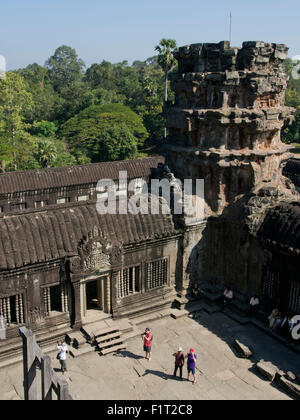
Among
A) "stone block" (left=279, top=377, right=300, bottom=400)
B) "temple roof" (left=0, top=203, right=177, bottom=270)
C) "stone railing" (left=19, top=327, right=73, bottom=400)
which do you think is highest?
"temple roof" (left=0, top=203, right=177, bottom=270)

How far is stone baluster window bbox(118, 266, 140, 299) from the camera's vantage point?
16.6 m

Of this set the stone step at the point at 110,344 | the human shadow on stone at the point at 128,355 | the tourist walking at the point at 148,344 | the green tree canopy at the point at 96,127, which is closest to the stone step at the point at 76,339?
the stone step at the point at 110,344

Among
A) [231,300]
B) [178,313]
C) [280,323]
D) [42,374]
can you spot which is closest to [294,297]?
[280,323]

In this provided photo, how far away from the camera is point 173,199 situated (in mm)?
17828

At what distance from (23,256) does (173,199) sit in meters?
6.58

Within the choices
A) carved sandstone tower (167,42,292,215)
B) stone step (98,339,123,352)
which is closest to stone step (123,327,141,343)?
stone step (98,339,123,352)

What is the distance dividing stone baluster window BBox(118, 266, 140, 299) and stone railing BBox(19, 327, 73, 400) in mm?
7538

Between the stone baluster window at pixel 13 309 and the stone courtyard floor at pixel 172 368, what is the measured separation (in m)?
1.53

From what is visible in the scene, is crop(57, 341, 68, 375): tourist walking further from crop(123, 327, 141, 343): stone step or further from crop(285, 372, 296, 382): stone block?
crop(285, 372, 296, 382): stone block

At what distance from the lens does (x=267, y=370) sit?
13969 millimetres

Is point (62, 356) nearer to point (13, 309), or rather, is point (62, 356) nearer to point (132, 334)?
point (13, 309)

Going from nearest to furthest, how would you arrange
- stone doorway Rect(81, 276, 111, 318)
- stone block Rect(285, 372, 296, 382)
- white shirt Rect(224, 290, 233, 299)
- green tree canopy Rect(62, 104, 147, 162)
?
stone block Rect(285, 372, 296, 382)
stone doorway Rect(81, 276, 111, 318)
white shirt Rect(224, 290, 233, 299)
green tree canopy Rect(62, 104, 147, 162)

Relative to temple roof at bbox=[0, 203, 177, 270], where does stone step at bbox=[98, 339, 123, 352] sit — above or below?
below

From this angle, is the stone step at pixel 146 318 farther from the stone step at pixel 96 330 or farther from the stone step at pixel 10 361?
the stone step at pixel 10 361
